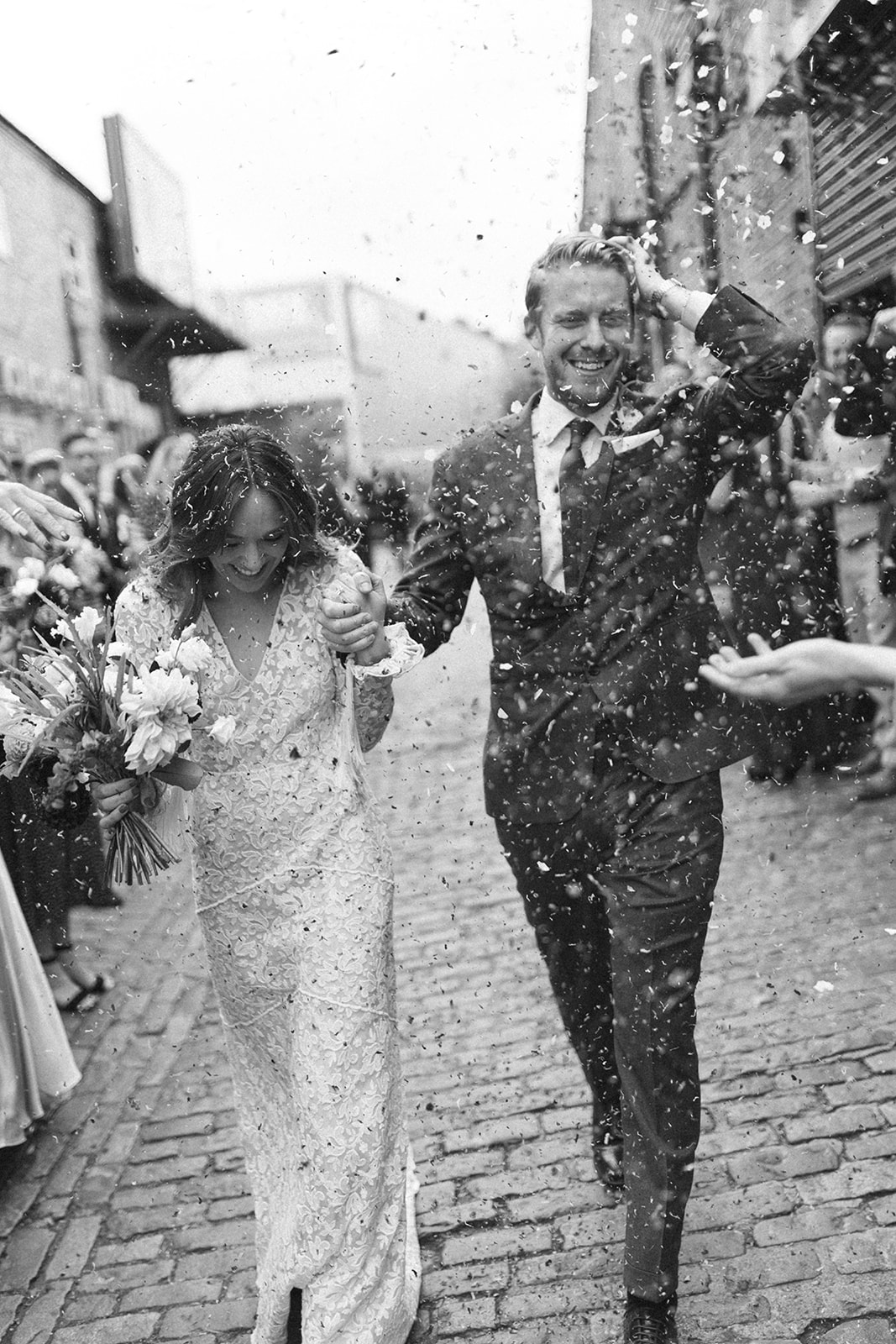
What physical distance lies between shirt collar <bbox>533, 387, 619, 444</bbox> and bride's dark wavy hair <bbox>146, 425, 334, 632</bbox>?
60 centimetres

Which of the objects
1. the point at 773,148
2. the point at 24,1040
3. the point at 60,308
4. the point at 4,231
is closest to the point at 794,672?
the point at 24,1040

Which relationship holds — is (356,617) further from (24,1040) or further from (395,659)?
(24,1040)

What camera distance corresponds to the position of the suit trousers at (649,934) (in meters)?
2.91

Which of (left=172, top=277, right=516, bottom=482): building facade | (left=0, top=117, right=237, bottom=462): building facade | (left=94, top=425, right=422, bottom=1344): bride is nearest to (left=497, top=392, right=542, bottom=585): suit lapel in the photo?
(left=94, top=425, right=422, bottom=1344): bride

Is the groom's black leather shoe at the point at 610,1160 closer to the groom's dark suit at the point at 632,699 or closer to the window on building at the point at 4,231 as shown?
the groom's dark suit at the point at 632,699

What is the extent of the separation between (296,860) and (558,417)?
1.21m

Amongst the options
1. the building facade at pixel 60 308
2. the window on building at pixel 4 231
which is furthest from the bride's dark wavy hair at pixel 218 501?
the window on building at pixel 4 231

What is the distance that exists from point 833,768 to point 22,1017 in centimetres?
465

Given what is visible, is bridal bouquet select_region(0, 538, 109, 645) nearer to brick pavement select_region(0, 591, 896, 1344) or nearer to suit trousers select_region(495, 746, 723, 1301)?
brick pavement select_region(0, 591, 896, 1344)

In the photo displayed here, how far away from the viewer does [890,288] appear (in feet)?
23.9

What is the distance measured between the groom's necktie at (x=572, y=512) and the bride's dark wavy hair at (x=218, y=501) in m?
0.57

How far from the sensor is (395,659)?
303 centimetres

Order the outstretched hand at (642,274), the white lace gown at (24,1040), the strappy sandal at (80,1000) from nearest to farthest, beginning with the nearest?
the outstretched hand at (642,274) → the white lace gown at (24,1040) → the strappy sandal at (80,1000)

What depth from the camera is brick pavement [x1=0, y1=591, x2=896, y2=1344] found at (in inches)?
122
